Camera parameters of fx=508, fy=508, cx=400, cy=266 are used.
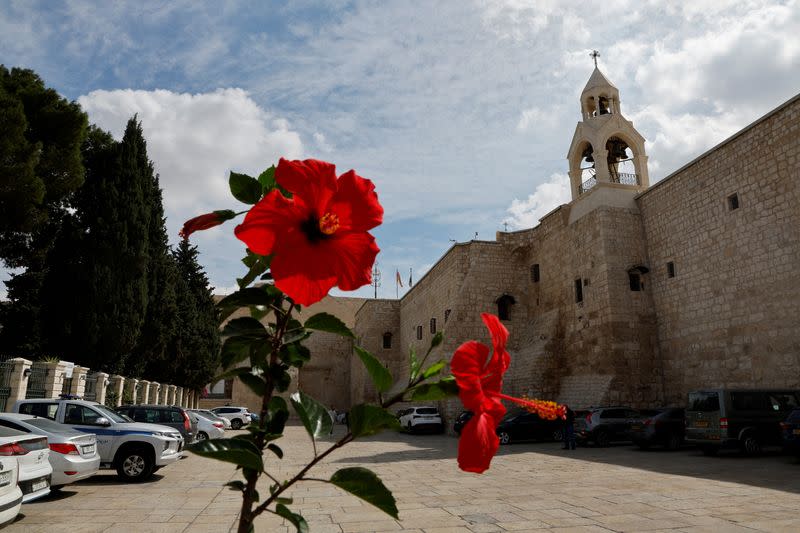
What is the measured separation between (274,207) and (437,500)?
7802 millimetres

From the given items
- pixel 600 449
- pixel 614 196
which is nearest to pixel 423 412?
pixel 600 449

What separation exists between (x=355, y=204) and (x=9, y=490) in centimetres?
689

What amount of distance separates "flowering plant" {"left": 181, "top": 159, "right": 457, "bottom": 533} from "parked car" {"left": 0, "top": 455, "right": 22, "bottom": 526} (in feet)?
20.4

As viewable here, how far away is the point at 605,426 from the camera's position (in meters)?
16.9

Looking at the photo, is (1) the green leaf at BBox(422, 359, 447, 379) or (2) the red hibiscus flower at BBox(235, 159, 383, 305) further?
(1) the green leaf at BBox(422, 359, 447, 379)

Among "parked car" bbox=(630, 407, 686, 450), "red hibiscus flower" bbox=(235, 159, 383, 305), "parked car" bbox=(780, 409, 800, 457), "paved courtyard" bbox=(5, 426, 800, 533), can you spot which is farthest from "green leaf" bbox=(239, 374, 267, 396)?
"parked car" bbox=(630, 407, 686, 450)

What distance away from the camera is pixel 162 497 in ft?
27.5

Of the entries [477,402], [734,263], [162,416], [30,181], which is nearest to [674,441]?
[734,263]

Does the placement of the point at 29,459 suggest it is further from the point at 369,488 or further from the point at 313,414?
the point at 369,488

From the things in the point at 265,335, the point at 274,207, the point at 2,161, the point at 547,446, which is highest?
the point at 2,161

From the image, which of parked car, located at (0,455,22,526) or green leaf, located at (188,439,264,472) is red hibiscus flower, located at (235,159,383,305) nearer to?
green leaf, located at (188,439,264,472)

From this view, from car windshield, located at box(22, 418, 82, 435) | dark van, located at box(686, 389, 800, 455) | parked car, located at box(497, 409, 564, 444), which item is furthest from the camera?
parked car, located at box(497, 409, 564, 444)

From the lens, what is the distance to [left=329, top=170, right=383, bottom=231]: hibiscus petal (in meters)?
1.06

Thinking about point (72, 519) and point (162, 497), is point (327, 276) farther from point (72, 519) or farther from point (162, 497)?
point (162, 497)
